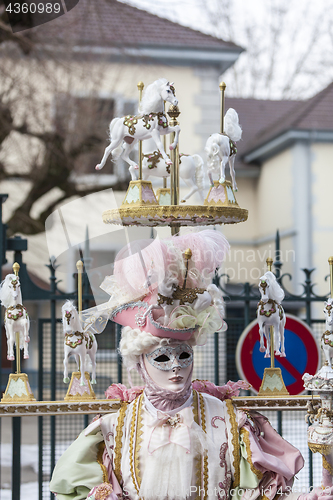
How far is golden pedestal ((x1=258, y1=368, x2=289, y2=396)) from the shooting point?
3562 millimetres

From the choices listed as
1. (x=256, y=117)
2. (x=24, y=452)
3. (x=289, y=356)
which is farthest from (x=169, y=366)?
(x=256, y=117)

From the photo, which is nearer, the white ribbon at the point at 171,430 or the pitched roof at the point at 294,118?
the white ribbon at the point at 171,430

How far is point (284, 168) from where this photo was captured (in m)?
12.8

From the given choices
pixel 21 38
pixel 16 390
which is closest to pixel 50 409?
pixel 16 390

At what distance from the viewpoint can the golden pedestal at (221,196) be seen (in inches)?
125

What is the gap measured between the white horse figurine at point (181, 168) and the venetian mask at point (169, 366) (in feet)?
2.70

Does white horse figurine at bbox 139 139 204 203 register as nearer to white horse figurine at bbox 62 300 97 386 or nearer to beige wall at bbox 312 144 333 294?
white horse figurine at bbox 62 300 97 386

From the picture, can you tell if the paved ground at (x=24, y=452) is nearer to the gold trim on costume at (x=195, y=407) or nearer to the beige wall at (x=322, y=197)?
the gold trim on costume at (x=195, y=407)

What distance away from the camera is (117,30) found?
10414 mm

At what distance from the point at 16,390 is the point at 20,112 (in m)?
7.46

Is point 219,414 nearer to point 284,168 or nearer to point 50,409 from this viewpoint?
point 50,409

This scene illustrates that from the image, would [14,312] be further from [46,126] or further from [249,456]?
[46,126]

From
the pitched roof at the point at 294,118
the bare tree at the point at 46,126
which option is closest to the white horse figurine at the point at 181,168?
the bare tree at the point at 46,126

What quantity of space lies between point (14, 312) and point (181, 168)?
1.21 m
